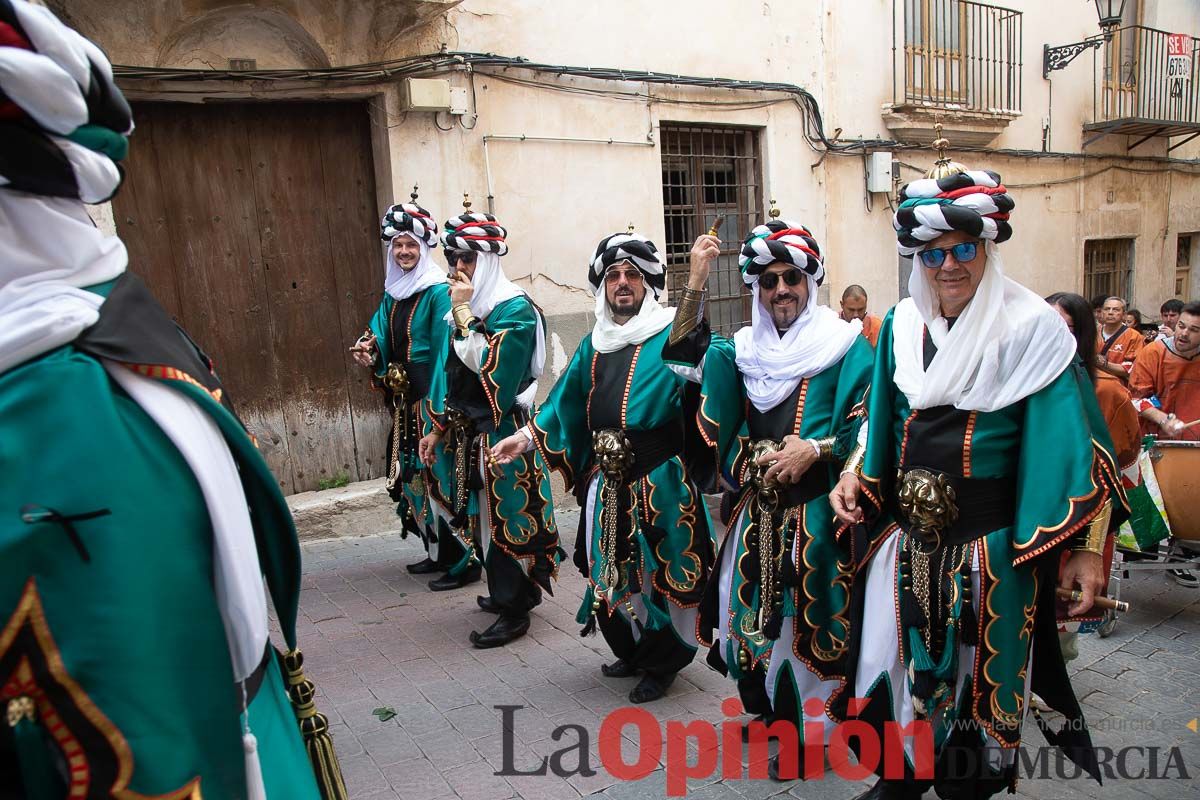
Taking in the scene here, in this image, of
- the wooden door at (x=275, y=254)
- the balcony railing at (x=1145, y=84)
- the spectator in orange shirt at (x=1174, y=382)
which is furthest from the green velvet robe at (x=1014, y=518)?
the balcony railing at (x=1145, y=84)

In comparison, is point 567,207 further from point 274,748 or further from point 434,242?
point 274,748

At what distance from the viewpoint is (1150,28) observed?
42.9ft

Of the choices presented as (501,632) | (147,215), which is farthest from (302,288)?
(501,632)

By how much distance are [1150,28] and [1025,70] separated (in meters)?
3.27

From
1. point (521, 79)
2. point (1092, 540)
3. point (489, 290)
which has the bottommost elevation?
point (1092, 540)

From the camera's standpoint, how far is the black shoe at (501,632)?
15.5ft

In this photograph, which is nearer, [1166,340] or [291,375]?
[1166,340]

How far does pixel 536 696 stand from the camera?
4.13 m

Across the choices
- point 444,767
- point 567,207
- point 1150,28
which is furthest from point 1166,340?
point 1150,28

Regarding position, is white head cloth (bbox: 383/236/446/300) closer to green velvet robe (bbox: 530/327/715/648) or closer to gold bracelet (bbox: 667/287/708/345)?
green velvet robe (bbox: 530/327/715/648)

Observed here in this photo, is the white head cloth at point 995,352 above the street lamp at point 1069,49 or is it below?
below

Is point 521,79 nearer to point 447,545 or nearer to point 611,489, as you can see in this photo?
point 447,545

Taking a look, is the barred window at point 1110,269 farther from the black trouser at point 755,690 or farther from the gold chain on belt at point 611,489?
the black trouser at point 755,690

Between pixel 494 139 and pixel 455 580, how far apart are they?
3572mm
